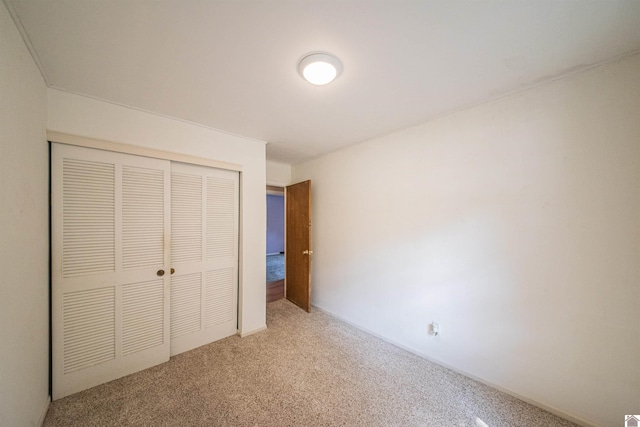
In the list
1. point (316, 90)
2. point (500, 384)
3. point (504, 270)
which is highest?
point (316, 90)

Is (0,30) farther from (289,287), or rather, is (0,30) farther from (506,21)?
(289,287)

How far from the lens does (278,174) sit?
3.72m

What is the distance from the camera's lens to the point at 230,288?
2.52m

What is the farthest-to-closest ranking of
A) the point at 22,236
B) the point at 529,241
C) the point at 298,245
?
the point at 298,245 → the point at 529,241 → the point at 22,236

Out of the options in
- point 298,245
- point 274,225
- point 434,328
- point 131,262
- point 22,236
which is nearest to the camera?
point 22,236

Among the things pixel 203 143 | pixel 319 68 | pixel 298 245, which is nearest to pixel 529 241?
pixel 319 68

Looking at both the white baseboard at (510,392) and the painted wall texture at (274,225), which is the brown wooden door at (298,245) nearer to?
the white baseboard at (510,392)

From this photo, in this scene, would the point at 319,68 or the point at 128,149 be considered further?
the point at 128,149

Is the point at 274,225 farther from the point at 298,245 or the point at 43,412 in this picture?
the point at 43,412

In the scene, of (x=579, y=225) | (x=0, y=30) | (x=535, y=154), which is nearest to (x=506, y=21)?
(x=535, y=154)

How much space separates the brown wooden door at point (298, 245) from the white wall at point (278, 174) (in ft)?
0.68

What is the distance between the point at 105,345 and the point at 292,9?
9.12 feet

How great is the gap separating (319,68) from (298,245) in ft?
8.37

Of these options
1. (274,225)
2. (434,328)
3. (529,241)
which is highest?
(529,241)
